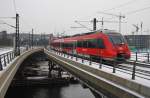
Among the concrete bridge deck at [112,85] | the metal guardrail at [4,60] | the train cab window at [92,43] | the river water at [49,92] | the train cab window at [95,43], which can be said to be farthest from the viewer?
the river water at [49,92]

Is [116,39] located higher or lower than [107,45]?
higher

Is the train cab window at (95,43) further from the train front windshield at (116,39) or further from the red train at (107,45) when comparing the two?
the train front windshield at (116,39)

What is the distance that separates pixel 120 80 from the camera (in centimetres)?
1438

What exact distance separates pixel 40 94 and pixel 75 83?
13.3 metres

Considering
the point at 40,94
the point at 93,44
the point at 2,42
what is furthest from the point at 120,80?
the point at 2,42

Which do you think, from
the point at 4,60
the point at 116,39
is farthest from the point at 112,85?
the point at 116,39

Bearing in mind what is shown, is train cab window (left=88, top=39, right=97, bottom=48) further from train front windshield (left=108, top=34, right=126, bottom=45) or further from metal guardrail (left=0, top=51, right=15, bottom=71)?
metal guardrail (left=0, top=51, right=15, bottom=71)

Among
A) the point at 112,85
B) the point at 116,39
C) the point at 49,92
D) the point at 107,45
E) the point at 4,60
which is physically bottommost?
the point at 49,92

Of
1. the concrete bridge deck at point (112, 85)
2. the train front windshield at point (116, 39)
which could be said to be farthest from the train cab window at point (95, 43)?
the concrete bridge deck at point (112, 85)

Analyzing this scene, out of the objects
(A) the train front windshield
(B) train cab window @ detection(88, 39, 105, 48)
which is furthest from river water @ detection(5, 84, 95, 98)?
(A) the train front windshield

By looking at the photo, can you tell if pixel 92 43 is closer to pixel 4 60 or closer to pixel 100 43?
pixel 100 43

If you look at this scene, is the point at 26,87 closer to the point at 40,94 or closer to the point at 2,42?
the point at 40,94

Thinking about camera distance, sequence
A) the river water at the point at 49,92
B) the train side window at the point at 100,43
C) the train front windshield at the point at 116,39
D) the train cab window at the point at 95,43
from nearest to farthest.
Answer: the train front windshield at the point at 116,39 → the train side window at the point at 100,43 → the train cab window at the point at 95,43 → the river water at the point at 49,92

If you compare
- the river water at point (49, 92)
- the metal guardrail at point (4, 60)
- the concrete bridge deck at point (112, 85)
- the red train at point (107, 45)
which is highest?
the red train at point (107, 45)
